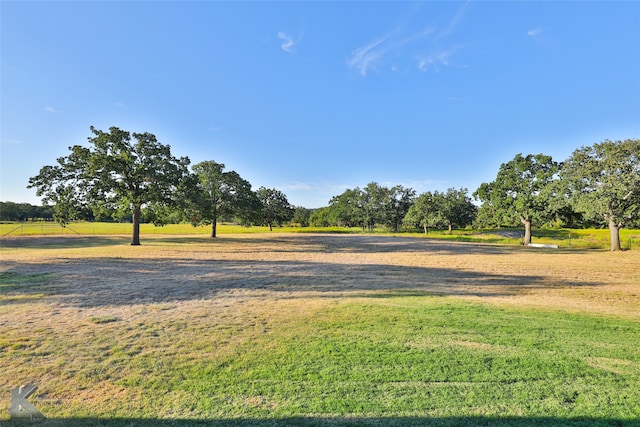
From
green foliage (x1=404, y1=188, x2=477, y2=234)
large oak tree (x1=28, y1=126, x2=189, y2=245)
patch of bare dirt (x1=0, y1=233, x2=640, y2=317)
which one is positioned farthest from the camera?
green foliage (x1=404, y1=188, x2=477, y2=234)

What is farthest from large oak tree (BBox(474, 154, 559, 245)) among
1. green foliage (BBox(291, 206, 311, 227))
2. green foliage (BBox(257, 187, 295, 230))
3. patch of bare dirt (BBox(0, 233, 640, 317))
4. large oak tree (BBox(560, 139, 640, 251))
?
green foliage (BBox(291, 206, 311, 227))

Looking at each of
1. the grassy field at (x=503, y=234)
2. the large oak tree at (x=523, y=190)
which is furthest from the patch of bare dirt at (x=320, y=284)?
the grassy field at (x=503, y=234)

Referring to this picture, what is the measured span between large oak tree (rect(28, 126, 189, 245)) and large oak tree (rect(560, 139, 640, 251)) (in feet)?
112

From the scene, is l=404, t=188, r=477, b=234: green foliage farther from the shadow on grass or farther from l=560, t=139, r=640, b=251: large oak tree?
the shadow on grass

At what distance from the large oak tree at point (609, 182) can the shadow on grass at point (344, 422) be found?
3000 cm

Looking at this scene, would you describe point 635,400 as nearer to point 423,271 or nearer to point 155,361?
point 155,361

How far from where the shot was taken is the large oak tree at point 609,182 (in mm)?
25172

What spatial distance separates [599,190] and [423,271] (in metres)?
21.7

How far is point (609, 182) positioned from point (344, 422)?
32.7 metres

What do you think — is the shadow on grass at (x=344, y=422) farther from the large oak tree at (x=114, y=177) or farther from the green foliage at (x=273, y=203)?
the green foliage at (x=273, y=203)

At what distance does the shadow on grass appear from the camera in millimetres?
3041

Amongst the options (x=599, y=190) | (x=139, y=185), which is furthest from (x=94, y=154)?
(x=599, y=190)

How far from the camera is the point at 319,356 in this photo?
15.3ft

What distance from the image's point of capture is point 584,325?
6.32 m
